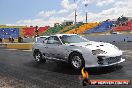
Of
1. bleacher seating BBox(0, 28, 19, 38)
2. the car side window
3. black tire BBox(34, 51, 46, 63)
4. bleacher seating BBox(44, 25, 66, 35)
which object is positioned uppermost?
bleacher seating BBox(44, 25, 66, 35)

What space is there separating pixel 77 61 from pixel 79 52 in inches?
15.5

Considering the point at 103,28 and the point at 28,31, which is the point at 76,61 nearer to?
the point at 103,28

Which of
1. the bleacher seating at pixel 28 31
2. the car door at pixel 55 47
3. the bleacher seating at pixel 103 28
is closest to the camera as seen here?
the car door at pixel 55 47

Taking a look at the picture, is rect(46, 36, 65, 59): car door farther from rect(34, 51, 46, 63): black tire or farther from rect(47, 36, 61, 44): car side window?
rect(34, 51, 46, 63): black tire

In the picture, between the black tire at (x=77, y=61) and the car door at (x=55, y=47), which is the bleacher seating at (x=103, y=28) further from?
the black tire at (x=77, y=61)

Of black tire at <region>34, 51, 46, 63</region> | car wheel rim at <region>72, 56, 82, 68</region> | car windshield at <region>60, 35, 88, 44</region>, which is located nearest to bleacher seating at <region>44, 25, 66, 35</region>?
black tire at <region>34, 51, 46, 63</region>

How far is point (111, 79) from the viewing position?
27.7 feet

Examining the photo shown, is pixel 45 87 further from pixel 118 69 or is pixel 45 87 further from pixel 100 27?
pixel 100 27

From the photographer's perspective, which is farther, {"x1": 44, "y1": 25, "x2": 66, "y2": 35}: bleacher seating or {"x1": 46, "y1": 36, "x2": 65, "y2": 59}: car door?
{"x1": 44, "y1": 25, "x2": 66, "y2": 35}: bleacher seating

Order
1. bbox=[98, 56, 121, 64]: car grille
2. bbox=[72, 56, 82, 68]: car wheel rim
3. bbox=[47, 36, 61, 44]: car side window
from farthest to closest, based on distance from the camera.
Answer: bbox=[47, 36, 61, 44]: car side window < bbox=[72, 56, 82, 68]: car wheel rim < bbox=[98, 56, 121, 64]: car grille

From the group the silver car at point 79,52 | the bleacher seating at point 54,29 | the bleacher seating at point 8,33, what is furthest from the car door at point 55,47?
the bleacher seating at point 54,29

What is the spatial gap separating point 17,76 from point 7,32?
60300 mm

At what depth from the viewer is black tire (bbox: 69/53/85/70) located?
10.1m

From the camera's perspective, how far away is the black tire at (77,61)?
10.1m
